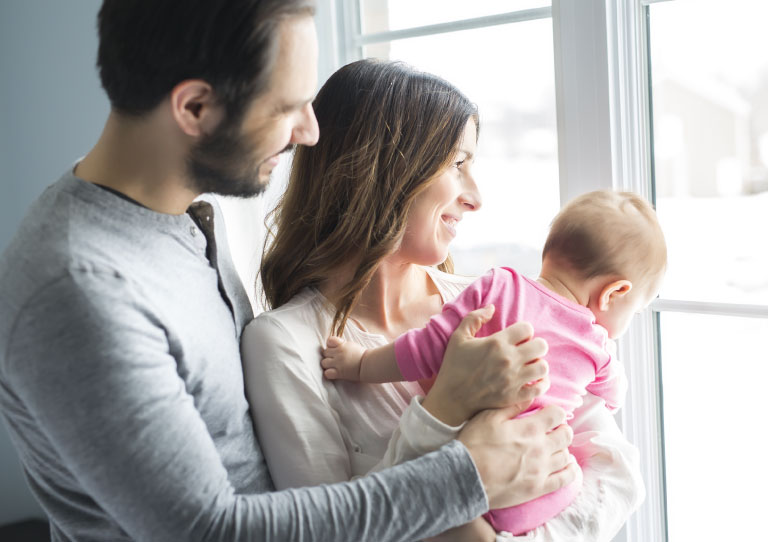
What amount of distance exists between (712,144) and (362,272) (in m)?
0.79

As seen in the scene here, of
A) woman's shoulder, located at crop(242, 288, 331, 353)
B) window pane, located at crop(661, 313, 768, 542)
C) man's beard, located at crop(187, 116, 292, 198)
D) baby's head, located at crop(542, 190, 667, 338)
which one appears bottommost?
window pane, located at crop(661, 313, 768, 542)

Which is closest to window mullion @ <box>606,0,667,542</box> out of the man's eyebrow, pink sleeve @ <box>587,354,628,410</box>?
pink sleeve @ <box>587,354,628,410</box>

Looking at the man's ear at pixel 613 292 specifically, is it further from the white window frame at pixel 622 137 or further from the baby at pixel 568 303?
the white window frame at pixel 622 137

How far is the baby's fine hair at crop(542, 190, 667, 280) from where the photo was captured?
1.38 meters

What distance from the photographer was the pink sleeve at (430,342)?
1353 mm

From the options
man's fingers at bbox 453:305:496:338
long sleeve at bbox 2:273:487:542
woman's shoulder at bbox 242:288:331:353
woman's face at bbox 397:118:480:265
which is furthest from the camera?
woman's face at bbox 397:118:480:265

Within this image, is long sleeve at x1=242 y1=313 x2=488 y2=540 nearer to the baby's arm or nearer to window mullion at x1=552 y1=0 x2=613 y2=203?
the baby's arm

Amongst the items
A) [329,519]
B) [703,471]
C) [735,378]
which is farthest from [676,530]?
[329,519]

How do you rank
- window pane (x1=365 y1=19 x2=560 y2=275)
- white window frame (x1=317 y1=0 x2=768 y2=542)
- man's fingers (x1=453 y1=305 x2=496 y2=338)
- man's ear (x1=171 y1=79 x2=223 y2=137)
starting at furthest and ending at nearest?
window pane (x1=365 y1=19 x2=560 y2=275)
white window frame (x1=317 y1=0 x2=768 y2=542)
man's fingers (x1=453 y1=305 x2=496 y2=338)
man's ear (x1=171 y1=79 x2=223 y2=137)

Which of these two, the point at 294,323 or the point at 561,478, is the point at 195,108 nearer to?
the point at 294,323

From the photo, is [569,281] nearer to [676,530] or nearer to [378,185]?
[378,185]

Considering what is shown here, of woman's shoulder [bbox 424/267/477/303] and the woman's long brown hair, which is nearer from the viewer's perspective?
the woman's long brown hair

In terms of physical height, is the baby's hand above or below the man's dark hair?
below

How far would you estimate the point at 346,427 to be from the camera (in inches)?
56.1
